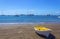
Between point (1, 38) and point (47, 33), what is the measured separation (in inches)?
205

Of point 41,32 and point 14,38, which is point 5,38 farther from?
point 41,32

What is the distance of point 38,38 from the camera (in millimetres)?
16203

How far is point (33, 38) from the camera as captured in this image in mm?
16141

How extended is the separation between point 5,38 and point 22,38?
76.8 inches

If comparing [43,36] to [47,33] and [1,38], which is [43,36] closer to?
[47,33]

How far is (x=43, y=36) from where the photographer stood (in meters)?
16.6

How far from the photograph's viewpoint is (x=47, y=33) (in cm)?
1602

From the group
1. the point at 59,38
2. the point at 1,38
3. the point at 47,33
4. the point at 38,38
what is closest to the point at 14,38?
the point at 1,38

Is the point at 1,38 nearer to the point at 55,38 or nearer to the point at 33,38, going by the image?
the point at 33,38

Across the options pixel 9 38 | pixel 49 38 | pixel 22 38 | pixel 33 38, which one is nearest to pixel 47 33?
pixel 49 38

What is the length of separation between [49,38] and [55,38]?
0.70m

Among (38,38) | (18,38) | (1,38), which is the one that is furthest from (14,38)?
(38,38)

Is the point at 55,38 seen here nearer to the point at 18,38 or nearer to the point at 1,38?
the point at 18,38

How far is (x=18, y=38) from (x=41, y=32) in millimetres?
2691
